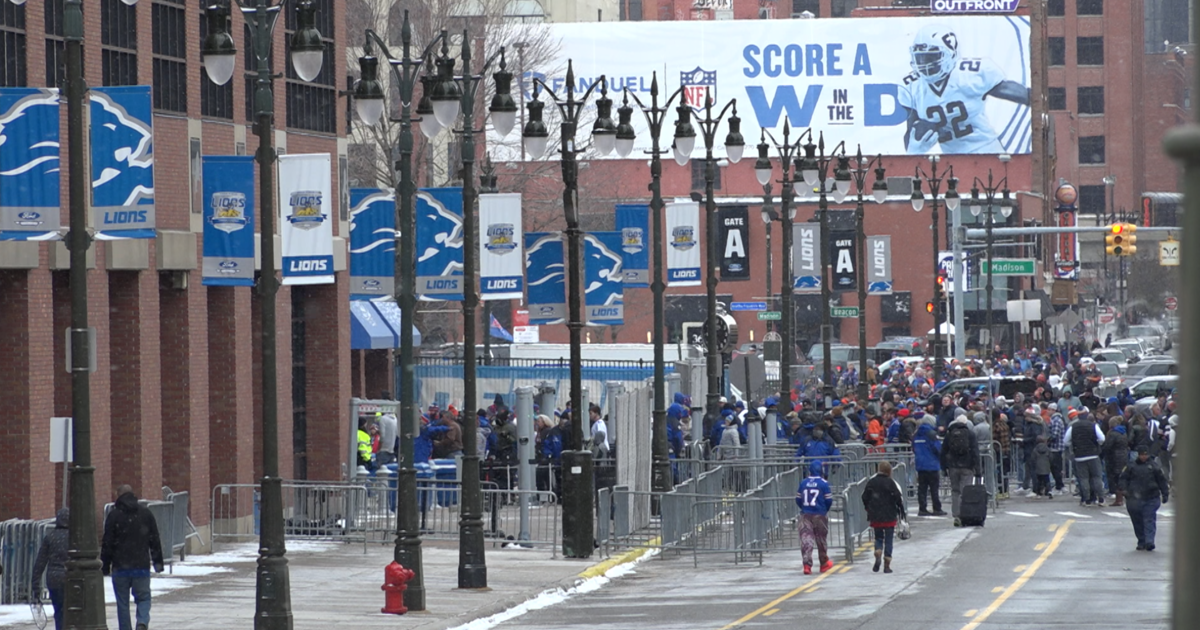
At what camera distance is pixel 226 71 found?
1606cm

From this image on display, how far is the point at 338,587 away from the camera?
22.8 metres

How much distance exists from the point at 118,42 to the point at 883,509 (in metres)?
12.6

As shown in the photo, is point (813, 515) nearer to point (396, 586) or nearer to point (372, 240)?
point (396, 586)

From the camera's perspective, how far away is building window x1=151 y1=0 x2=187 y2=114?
27141 mm

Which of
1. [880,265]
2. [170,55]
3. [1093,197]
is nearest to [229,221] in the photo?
[170,55]

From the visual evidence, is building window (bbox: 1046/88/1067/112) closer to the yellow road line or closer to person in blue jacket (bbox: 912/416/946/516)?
person in blue jacket (bbox: 912/416/946/516)

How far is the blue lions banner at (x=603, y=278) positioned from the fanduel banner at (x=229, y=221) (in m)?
11.3

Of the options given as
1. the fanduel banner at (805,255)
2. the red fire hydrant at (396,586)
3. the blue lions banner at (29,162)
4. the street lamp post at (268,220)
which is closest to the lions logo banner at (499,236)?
the red fire hydrant at (396,586)

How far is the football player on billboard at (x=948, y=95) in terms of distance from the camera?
313 feet

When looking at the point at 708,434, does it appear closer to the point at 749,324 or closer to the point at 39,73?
the point at 39,73

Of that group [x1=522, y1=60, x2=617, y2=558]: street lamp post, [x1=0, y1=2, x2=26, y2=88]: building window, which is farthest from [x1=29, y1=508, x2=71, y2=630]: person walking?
[x1=522, y1=60, x2=617, y2=558]: street lamp post

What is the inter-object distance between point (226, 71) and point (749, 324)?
258 feet

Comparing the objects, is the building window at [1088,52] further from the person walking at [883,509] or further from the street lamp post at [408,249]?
the street lamp post at [408,249]

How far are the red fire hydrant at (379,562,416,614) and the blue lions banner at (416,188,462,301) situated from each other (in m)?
9.51
